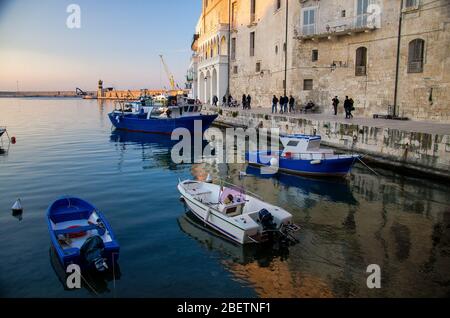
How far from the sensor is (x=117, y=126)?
36.9 meters

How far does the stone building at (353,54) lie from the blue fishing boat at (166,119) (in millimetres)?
7352

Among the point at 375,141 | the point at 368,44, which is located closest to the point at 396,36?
the point at 368,44

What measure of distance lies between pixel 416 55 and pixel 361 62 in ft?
14.8

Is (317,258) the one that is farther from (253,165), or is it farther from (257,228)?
(253,165)

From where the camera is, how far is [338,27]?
85.5 ft

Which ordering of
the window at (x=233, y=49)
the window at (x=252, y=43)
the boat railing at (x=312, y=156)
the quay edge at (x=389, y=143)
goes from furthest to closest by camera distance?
the window at (x=233, y=49)
the window at (x=252, y=43)
the boat railing at (x=312, y=156)
the quay edge at (x=389, y=143)

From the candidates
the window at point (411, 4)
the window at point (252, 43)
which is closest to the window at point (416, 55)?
the window at point (411, 4)

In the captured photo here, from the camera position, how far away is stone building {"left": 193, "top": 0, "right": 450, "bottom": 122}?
20312 millimetres

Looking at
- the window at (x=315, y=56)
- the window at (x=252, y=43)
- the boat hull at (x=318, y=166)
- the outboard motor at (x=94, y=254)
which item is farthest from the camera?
the window at (x=252, y=43)

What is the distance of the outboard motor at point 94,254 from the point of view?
7914 mm

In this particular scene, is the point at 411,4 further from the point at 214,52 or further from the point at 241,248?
the point at 214,52

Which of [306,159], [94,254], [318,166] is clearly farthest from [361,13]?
[94,254]

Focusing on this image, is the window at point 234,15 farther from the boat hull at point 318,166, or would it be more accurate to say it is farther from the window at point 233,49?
the boat hull at point 318,166
